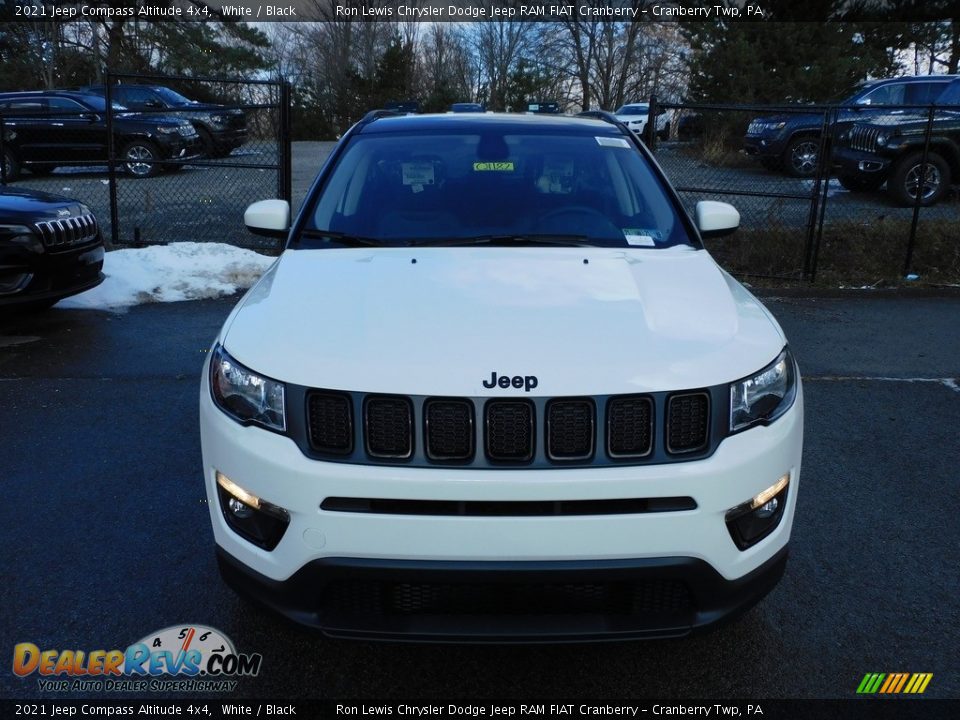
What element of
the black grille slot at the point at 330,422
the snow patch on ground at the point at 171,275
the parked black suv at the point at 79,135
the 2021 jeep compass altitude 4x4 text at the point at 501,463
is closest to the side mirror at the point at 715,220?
the 2021 jeep compass altitude 4x4 text at the point at 501,463

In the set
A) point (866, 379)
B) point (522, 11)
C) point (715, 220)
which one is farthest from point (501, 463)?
point (522, 11)

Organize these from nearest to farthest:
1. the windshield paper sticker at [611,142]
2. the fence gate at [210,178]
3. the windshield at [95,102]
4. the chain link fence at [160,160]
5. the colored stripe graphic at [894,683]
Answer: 1. the colored stripe graphic at [894,683]
2. the windshield paper sticker at [611,142]
3. the fence gate at [210,178]
4. the chain link fence at [160,160]
5. the windshield at [95,102]

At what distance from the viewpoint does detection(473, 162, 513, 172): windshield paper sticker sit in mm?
3953

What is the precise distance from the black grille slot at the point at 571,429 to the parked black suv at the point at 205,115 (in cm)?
823

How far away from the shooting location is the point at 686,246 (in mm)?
3600

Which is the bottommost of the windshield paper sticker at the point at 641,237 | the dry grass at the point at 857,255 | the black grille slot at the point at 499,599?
the dry grass at the point at 857,255

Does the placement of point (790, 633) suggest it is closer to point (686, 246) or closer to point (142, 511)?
point (686, 246)

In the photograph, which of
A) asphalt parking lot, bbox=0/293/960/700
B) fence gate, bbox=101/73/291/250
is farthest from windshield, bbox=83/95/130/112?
asphalt parking lot, bbox=0/293/960/700

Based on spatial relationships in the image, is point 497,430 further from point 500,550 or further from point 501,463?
point 500,550

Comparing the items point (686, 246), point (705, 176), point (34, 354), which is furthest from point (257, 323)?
point (705, 176)

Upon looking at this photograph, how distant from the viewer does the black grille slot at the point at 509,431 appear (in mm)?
2318

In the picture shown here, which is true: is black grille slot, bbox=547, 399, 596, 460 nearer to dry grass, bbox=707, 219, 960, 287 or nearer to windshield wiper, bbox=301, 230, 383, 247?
windshield wiper, bbox=301, 230, 383, 247

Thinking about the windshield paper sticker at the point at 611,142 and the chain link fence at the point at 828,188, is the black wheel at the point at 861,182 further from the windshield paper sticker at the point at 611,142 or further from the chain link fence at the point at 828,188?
the windshield paper sticker at the point at 611,142

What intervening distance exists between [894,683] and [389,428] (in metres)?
1.87
